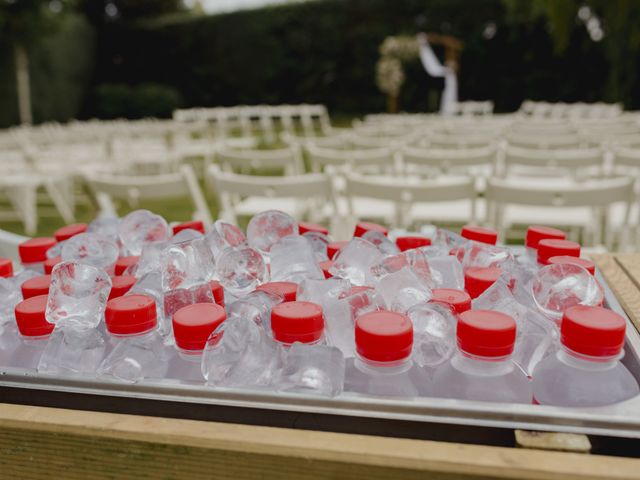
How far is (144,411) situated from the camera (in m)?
0.69

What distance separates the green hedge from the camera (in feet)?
45.2

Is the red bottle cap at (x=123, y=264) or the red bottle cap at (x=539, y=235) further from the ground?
the red bottle cap at (x=539, y=235)

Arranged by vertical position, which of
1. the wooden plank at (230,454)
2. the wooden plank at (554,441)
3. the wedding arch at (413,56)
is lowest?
the wooden plank at (230,454)

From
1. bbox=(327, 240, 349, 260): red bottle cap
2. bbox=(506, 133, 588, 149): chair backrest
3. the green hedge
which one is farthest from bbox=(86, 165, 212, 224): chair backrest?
the green hedge

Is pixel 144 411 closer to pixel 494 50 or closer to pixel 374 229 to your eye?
pixel 374 229

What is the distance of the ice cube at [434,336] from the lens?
2.27 ft

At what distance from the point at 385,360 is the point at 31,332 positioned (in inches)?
19.6

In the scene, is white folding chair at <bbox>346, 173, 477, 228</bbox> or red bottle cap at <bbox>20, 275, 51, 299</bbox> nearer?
red bottle cap at <bbox>20, 275, 51, 299</bbox>

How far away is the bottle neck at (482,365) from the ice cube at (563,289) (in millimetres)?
143

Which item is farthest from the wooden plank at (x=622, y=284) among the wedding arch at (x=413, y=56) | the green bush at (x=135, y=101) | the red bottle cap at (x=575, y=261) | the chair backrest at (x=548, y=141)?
the green bush at (x=135, y=101)

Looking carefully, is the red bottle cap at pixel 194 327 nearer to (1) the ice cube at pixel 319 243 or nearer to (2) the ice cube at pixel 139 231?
(1) the ice cube at pixel 319 243

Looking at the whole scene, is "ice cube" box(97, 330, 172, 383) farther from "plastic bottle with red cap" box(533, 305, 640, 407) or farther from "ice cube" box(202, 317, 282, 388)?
"plastic bottle with red cap" box(533, 305, 640, 407)

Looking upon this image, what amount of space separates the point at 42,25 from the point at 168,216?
8.74m

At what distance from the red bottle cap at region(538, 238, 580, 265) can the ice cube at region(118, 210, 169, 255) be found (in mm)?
722
